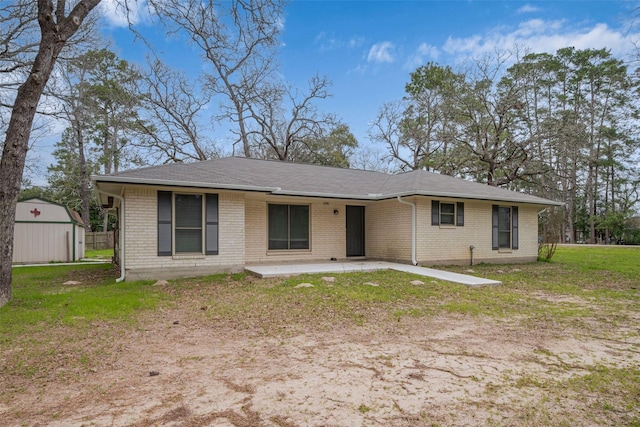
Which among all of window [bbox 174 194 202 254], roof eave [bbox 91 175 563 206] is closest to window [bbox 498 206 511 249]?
roof eave [bbox 91 175 563 206]

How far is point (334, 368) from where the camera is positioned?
3691 mm

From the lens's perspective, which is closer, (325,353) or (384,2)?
(325,353)

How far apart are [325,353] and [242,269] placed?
6.37 m

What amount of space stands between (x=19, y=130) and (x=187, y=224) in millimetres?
3825

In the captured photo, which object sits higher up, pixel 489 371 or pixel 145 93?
pixel 145 93

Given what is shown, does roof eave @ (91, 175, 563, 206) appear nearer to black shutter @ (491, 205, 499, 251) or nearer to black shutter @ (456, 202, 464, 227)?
black shutter @ (456, 202, 464, 227)

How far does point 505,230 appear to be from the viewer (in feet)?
45.8

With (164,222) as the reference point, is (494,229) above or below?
below

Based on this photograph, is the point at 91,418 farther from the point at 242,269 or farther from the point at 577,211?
the point at 577,211

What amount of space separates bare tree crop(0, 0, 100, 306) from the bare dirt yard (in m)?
2.88

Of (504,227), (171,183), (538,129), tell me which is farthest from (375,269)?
(538,129)

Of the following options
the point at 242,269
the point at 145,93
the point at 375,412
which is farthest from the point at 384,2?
the point at 145,93

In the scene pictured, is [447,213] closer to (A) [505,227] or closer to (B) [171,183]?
(A) [505,227]

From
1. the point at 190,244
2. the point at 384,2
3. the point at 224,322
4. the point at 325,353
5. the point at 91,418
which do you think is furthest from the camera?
the point at 384,2
